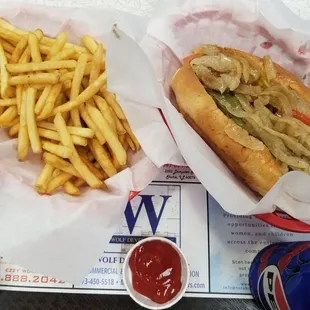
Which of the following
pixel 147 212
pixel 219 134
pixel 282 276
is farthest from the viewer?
pixel 147 212

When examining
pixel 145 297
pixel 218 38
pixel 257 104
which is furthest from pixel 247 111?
pixel 145 297

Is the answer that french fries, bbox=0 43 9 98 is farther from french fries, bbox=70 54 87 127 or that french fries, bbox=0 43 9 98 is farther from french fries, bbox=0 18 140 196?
french fries, bbox=70 54 87 127

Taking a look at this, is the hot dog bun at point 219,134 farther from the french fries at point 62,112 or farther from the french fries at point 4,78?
the french fries at point 4,78

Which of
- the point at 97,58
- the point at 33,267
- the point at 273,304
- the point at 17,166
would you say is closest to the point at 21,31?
the point at 97,58

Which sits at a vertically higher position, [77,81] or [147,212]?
[77,81]

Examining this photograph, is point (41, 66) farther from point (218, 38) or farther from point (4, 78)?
point (218, 38)

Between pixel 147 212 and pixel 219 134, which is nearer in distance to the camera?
pixel 219 134

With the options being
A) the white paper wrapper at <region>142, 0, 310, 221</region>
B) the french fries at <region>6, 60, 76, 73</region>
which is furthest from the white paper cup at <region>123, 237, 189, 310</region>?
the french fries at <region>6, 60, 76, 73</region>
